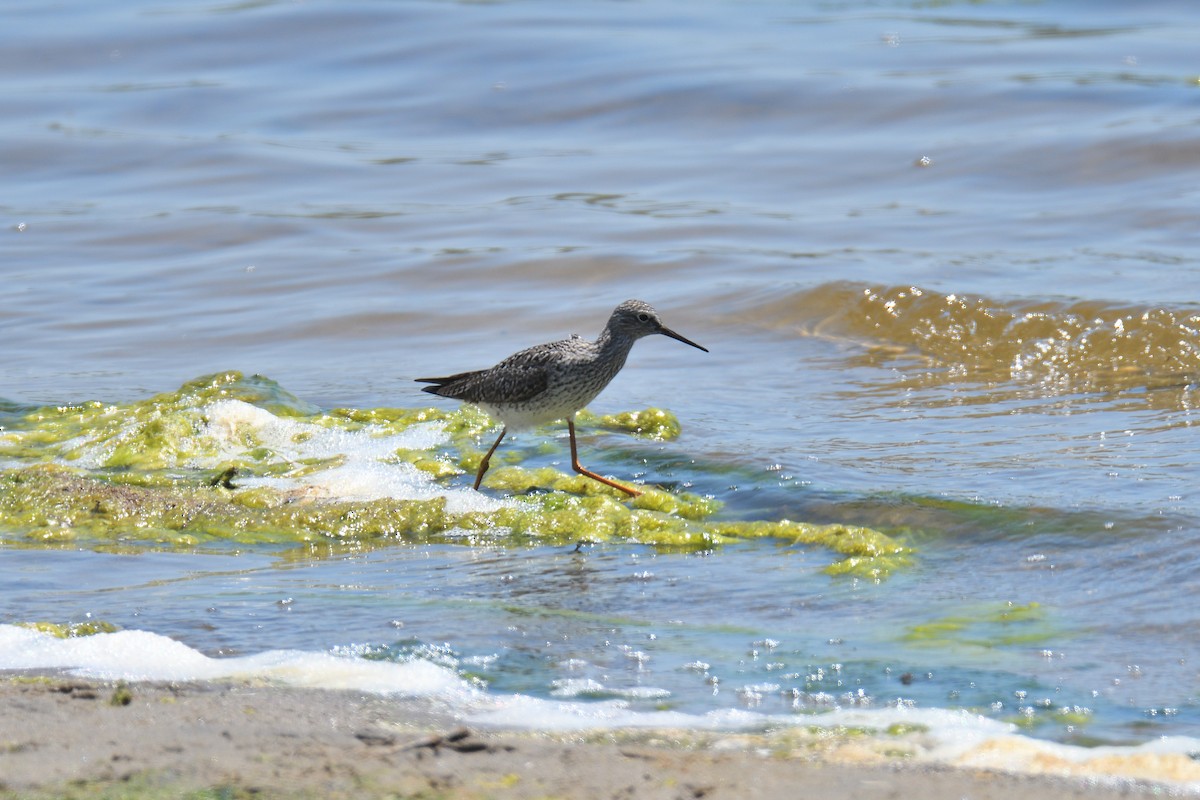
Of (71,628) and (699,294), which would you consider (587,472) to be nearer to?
(71,628)

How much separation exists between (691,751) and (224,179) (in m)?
11.7

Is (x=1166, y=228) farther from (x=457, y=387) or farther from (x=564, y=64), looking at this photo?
(x=564, y=64)

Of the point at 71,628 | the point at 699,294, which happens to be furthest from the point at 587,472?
the point at 699,294

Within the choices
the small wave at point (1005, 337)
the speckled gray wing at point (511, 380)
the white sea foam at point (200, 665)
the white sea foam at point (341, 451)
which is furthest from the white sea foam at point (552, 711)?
the small wave at point (1005, 337)

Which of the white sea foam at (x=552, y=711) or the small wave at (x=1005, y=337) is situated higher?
the small wave at (x=1005, y=337)

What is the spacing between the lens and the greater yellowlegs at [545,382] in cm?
659

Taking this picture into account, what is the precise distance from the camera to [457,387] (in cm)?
692

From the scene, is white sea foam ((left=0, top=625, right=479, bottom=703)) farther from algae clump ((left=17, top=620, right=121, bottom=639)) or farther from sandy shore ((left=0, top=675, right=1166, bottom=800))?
sandy shore ((left=0, top=675, right=1166, bottom=800))

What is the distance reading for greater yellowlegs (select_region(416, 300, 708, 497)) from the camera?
6.59 metres

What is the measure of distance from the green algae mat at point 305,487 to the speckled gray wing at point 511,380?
0.31 m

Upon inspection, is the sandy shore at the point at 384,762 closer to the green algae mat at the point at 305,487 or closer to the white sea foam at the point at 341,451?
the green algae mat at the point at 305,487

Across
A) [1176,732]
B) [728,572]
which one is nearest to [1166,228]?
[728,572]

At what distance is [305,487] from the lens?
20.2 ft

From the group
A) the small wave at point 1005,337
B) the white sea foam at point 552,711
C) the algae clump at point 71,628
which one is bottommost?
the white sea foam at point 552,711
